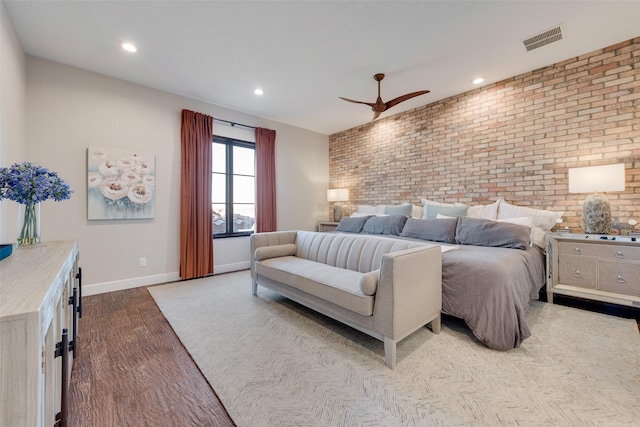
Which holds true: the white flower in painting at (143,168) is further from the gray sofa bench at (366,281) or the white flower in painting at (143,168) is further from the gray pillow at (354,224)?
the gray pillow at (354,224)

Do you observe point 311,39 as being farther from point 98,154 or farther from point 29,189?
point 98,154

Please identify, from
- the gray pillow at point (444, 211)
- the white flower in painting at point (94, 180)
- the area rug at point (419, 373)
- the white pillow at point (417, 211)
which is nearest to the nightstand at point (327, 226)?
the white pillow at point (417, 211)

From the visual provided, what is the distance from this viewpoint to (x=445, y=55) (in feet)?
9.74

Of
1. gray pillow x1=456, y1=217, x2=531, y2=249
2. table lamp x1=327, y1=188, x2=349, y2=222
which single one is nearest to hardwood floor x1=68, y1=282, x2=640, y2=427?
gray pillow x1=456, y1=217, x2=531, y2=249

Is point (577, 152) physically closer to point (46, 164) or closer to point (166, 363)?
point (166, 363)

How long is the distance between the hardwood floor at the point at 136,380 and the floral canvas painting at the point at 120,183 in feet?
4.55

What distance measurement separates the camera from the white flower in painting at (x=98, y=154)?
127 inches

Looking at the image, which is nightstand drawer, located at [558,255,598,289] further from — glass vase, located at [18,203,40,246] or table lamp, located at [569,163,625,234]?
glass vase, located at [18,203,40,246]

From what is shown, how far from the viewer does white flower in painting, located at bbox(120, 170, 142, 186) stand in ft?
11.3

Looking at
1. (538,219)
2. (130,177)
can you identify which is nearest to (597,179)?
(538,219)

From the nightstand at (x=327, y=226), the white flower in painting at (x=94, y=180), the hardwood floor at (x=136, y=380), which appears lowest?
the hardwood floor at (x=136, y=380)

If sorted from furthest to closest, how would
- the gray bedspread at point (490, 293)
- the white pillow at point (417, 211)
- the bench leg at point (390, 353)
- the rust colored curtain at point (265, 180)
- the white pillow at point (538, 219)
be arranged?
the rust colored curtain at point (265, 180) → the white pillow at point (417, 211) → the white pillow at point (538, 219) → the gray bedspread at point (490, 293) → the bench leg at point (390, 353)

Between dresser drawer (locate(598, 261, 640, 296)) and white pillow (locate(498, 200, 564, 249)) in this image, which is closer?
dresser drawer (locate(598, 261, 640, 296))

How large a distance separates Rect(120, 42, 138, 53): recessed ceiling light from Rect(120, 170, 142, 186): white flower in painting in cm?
144
